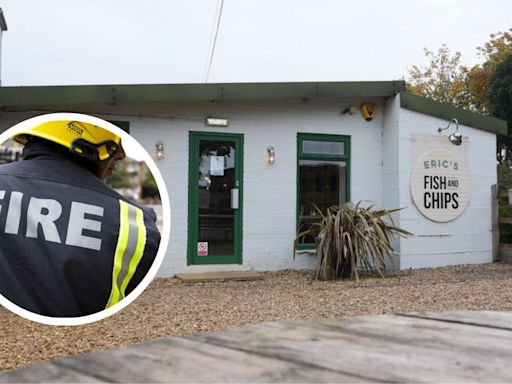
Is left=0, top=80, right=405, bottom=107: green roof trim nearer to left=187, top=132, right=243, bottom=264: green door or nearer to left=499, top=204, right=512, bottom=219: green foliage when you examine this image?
left=187, top=132, right=243, bottom=264: green door

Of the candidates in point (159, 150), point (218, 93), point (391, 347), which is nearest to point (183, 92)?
point (218, 93)

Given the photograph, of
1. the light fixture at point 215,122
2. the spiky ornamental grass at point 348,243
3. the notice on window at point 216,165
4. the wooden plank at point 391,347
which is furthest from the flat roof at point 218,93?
the wooden plank at point 391,347

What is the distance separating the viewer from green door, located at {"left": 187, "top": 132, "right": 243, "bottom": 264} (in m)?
6.89

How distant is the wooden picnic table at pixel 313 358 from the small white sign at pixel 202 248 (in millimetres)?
4341

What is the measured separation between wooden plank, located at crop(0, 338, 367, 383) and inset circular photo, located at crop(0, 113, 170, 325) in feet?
2.40

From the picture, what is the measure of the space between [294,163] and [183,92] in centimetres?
203

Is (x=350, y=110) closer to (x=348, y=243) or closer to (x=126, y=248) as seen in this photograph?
(x=348, y=243)

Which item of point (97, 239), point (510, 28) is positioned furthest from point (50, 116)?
point (510, 28)

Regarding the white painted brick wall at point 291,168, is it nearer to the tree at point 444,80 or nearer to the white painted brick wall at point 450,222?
the white painted brick wall at point 450,222

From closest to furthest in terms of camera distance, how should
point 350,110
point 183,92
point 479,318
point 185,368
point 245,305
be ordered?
point 185,368, point 479,318, point 245,305, point 183,92, point 350,110

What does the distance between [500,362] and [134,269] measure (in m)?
1.64

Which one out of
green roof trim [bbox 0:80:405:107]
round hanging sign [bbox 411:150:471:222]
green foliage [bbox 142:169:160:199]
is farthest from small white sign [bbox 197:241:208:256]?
green foliage [bbox 142:169:160:199]

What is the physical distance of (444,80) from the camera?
20391mm

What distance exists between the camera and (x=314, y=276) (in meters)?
6.46
